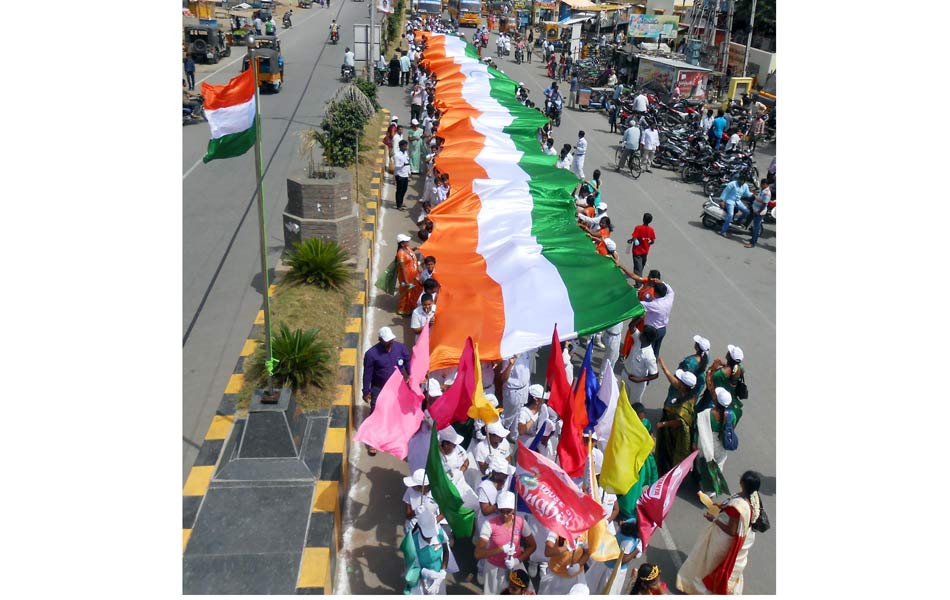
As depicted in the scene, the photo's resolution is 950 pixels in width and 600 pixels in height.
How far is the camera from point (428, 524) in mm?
5027

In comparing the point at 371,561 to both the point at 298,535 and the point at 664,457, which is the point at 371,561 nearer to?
the point at 298,535

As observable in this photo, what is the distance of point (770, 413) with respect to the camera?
8.62 m

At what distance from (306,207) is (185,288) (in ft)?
7.63

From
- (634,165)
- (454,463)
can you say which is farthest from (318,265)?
(634,165)

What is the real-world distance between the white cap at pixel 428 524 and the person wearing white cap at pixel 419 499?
0.04 m

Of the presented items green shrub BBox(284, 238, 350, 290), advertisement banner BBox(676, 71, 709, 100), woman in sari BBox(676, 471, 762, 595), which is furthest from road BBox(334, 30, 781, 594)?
advertisement banner BBox(676, 71, 709, 100)

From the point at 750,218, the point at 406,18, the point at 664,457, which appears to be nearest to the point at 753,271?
the point at 750,218

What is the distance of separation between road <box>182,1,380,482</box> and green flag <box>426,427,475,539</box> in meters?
3.09

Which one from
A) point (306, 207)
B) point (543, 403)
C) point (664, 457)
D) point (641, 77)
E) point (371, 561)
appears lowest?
point (371, 561)

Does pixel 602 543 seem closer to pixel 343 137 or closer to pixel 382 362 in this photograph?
pixel 382 362

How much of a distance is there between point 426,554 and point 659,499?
68.8 inches

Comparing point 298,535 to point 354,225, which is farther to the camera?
point 354,225

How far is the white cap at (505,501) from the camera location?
16.6 feet

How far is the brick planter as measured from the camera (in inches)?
400
